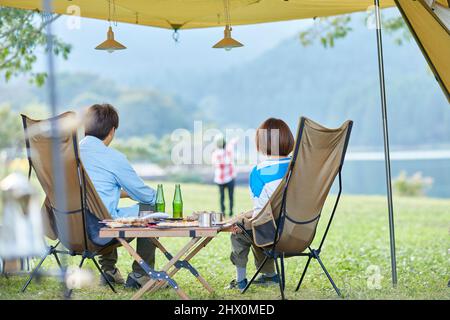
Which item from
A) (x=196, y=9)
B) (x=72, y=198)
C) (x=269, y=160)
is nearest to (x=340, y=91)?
(x=196, y=9)

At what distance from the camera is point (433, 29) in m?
4.80

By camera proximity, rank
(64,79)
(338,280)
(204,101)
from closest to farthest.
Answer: (338,280) < (64,79) < (204,101)

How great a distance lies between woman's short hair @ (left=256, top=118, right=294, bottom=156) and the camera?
14.4 feet

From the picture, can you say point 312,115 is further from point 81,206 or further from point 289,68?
point 81,206

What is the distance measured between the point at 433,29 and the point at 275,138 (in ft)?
3.87

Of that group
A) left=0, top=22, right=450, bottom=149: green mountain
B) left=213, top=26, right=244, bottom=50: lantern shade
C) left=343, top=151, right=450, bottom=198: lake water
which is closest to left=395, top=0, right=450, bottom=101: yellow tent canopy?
left=213, top=26, right=244, bottom=50: lantern shade

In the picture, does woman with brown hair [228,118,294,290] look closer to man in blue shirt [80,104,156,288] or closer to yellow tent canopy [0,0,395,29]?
man in blue shirt [80,104,156,288]

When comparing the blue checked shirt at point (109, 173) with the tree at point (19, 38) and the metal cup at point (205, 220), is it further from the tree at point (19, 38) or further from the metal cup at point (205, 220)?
the tree at point (19, 38)

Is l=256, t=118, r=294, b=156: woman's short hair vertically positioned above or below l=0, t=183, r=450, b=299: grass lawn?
above

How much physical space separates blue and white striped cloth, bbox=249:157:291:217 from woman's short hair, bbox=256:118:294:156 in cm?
5

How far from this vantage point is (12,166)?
5.50 m

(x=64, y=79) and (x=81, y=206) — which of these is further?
(x=64, y=79)
